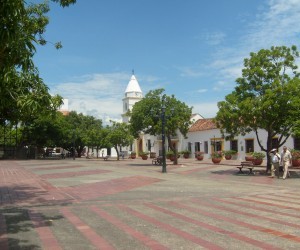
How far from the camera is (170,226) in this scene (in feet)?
26.1

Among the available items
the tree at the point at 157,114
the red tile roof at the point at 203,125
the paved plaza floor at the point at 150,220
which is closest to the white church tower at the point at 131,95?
the red tile roof at the point at 203,125

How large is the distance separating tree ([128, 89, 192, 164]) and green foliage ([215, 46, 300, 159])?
8.94 metres

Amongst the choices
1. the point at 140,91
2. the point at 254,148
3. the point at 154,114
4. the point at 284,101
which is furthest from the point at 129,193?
the point at 140,91

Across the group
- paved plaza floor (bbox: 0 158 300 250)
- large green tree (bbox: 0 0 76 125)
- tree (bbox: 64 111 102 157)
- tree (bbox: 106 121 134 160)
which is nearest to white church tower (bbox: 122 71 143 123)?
tree (bbox: 64 111 102 157)

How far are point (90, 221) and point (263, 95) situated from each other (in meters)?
15.2

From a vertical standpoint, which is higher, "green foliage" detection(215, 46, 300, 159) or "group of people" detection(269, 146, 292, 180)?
"green foliage" detection(215, 46, 300, 159)

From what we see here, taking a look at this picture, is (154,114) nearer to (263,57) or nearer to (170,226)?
(263,57)

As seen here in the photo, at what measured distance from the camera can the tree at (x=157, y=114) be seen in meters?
31.7

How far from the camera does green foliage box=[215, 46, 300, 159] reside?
20.2 metres

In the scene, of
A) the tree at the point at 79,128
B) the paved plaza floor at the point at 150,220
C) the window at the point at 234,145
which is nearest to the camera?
the paved plaza floor at the point at 150,220

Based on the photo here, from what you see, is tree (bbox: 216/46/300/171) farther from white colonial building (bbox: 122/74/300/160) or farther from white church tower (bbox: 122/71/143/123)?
white church tower (bbox: 122/71/143/123)

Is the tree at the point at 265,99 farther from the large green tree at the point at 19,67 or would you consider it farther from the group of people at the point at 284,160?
the large green tree at the point at 19,67

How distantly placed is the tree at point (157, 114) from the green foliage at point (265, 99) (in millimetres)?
8936

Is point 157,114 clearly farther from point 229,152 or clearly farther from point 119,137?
point 119,137
